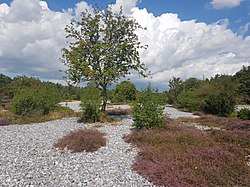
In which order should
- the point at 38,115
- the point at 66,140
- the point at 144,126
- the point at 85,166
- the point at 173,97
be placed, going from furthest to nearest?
the point at 173,97 < the point at 38,115 < the point at 144,126 < the point at 66,140 < the point at 85,166

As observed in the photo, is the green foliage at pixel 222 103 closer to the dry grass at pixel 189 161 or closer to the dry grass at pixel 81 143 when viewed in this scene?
the dry grass at pixel 189 161

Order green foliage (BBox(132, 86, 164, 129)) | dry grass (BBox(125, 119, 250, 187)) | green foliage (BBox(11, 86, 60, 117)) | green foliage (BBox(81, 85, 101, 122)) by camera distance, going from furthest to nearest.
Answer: green foliage (BBox(11, 86, 60, 117)) → green foliage (BBox(81, 85, 101, 122)) → green foliage (BBox(132, 86, 164, 129)) → dry grass (BBox(125, 119, 250, 187))

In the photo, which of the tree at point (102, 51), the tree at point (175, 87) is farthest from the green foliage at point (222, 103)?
the tree at point (175, 87)

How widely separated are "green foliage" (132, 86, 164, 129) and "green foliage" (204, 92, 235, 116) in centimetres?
1546

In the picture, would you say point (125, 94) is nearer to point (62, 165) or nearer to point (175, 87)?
point (175, 87)

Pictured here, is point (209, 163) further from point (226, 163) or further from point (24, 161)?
point (24, 161)

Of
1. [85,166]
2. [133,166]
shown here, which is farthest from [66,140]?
[133,166]

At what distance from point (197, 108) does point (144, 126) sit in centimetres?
2020

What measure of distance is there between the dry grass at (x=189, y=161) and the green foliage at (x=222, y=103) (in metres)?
16.4

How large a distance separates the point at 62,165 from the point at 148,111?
247 inches

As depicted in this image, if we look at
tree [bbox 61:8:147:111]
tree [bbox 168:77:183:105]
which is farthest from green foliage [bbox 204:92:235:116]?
tree [bbox 168:77:183:105]

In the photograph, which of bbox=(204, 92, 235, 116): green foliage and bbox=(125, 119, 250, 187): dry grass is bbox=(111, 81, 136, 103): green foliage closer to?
bbox=(204, 92, 235, 116): green foliage

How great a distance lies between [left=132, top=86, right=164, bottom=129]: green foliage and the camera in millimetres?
13133

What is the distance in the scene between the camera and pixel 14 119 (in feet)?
64.1
